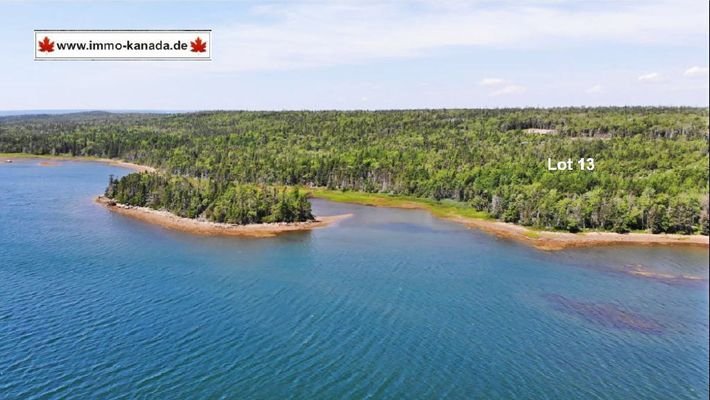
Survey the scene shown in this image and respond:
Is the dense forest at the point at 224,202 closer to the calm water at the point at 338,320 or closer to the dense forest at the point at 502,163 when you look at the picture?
the dense forest at the point at 502,163


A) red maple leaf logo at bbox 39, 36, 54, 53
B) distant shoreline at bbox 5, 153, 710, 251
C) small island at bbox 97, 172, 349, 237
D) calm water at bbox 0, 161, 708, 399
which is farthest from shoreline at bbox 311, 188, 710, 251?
red maple leaf logo at bbox 39, 36, 54, 53

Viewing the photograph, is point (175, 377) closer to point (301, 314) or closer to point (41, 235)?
point (301, 314)

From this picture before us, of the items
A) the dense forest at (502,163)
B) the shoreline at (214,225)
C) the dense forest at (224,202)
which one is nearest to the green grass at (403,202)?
the dense forest at (502,163)

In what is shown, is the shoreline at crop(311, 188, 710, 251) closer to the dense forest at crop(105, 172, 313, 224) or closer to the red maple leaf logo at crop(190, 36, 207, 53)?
the dense forest at crop(105, 172, 313, 224)

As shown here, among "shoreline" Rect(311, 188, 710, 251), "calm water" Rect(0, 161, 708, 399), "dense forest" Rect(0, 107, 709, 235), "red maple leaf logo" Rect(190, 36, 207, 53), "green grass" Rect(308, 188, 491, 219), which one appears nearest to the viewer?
"red maple leaf logo" Rect(190, 36, 207, 53)

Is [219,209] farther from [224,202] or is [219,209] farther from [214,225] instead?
[214,225]

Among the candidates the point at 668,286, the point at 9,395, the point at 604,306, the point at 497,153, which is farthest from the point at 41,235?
the point at 497,153
